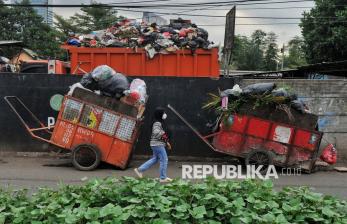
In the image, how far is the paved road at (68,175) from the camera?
988cm

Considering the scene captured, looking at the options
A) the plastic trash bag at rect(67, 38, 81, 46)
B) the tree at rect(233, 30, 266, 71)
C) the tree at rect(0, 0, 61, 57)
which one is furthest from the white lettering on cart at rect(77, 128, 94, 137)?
the tree at rect(233, 30, 266, 71)

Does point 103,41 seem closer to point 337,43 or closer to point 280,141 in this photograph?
point 280,141

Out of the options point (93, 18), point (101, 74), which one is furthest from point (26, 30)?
point (101, 74)

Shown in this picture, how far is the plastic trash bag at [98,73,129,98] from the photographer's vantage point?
36.6 ft

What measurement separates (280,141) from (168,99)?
307 cm

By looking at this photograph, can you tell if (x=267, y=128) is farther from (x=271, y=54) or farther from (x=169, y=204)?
(x=271, y=54)

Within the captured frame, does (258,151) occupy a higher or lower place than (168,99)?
lower

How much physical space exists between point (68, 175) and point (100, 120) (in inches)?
52.9

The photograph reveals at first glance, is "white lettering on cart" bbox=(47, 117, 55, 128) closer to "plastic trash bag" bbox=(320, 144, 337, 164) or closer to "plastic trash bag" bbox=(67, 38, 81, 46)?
"plastic trash bag" bbox=(67, 38, 81, 46)

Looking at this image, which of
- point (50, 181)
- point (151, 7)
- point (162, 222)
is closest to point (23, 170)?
point (50, 181)

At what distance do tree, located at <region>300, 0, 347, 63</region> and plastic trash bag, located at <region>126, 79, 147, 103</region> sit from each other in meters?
16.7

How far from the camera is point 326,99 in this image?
13133 millimetres

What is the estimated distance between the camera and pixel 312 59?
29.7 meters

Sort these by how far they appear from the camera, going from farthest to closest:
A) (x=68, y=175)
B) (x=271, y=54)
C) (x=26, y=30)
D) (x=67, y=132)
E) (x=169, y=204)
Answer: (x=271, y=54), (x=26, y=30), (x=67, y=132), (x=68, y=175), (x=169, y=204)
